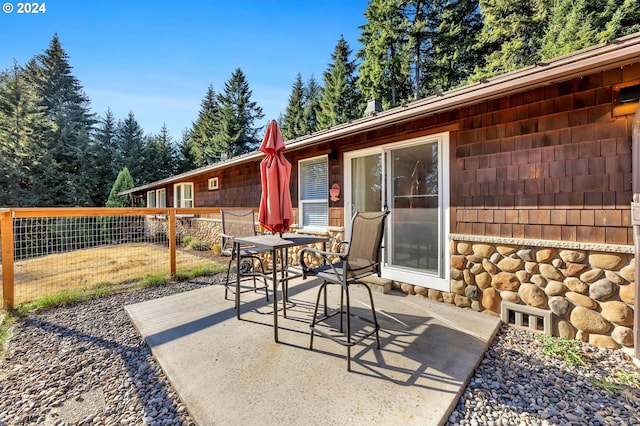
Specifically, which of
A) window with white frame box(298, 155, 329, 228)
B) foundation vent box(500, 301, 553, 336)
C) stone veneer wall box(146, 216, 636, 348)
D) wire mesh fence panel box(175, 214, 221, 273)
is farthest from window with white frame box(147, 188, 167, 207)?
foundation vent box(500, 301, 553, 336)

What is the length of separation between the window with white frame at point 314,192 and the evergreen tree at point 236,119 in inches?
707

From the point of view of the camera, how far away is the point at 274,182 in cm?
300

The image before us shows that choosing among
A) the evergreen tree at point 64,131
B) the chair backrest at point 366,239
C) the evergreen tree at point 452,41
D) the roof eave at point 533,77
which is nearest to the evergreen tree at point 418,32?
the evergreen tree at point 452,41

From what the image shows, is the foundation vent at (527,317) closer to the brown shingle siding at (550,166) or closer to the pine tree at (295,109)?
the brown shingle siding at (550,166)

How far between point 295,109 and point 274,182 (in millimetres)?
19424

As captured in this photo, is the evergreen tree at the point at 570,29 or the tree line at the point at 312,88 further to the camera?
the tree line at the point at 312,88

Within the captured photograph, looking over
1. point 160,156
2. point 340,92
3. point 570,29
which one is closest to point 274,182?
point 570,29

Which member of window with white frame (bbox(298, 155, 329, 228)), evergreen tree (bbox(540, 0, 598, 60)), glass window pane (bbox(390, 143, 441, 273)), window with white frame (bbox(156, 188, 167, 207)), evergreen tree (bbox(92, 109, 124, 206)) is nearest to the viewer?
glass window pane (bbox(390, 143, 441, 273))

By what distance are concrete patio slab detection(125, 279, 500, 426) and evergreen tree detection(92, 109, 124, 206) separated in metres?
20.6

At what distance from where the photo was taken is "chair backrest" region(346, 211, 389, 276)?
2285 mm

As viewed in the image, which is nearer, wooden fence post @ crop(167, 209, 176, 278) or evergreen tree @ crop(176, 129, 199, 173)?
wooden fence post @ crop(167, 209, 176, 278)

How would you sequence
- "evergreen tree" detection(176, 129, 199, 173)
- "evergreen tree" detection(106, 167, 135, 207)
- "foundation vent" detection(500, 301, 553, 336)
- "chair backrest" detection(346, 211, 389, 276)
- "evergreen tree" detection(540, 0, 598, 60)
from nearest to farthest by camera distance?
"chair backrest" detection(346, 211, 389, 276)
"foundation vent" detection(500, 301, 553, 336)
"evergreen tree" detection(540, 0, 598, 60)
"evergreen tree" detection(106, 167, 135, 207)
"evergreen tree" detection(176, 129, 199, 173)

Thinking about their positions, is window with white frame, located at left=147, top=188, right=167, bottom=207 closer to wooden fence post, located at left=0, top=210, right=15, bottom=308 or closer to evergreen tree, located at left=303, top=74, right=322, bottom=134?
evergreen tree, located at left=303, top=74, right=322, bottom=134

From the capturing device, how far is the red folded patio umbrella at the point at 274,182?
297cm
